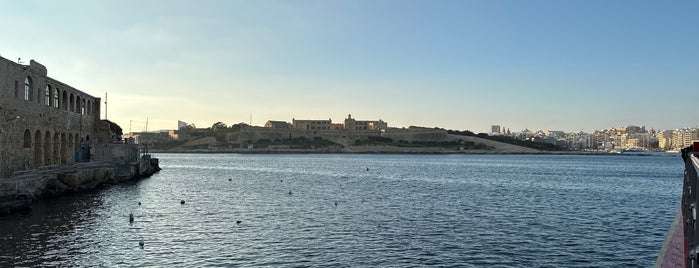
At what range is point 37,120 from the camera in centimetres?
4375

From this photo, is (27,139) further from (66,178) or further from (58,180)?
(66,178)

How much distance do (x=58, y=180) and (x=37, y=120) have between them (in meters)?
5.82

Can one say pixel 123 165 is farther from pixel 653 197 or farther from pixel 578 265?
pixel 653 197

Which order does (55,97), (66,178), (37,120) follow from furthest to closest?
(55,97) → (66,178) → (37,120)

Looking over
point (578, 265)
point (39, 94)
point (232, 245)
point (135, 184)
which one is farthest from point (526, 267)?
point (135, 184)

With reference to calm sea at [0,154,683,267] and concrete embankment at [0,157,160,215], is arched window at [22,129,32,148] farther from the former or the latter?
calm sea at [0,154,683,267]

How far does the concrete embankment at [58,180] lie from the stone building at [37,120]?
172 cm

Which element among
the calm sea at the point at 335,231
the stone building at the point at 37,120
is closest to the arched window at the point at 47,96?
the stone building at the point at 37,120

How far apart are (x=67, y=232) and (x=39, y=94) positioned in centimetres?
2320

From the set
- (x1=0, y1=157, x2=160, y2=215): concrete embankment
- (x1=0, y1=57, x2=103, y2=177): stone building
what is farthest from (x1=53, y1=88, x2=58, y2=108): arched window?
(x1=0, y1=157, x2=160, y2=215): concrete embankment

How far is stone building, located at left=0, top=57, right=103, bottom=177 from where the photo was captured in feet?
120

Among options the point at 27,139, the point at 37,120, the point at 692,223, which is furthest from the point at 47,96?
the point at 692,223

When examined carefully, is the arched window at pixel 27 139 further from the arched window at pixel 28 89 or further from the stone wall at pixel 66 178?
the arched window at pixel 28 89

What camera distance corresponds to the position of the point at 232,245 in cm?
2397
